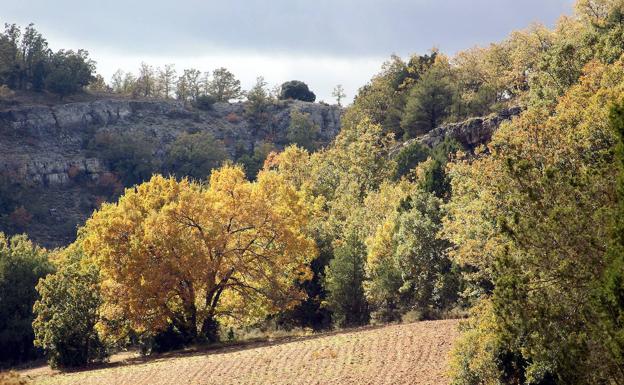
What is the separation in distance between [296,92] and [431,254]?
136063mm

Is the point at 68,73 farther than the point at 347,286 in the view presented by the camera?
Yes

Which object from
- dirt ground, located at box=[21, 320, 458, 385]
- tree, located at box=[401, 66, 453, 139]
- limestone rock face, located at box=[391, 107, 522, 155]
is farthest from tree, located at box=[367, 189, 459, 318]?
tree, located at box=[401, 66, 453, 139]

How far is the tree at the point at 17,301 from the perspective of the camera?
55.2 metres

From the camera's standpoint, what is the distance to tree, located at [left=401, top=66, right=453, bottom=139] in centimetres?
9688

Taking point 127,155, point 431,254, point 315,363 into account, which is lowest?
point 315,363

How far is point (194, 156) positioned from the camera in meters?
132

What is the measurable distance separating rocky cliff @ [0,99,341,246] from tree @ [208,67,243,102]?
196 inches

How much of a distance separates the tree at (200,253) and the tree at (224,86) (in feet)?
402

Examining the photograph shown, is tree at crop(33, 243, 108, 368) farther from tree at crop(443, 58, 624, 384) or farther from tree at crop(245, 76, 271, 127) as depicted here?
tree at crop(245, 76, 271, 127)

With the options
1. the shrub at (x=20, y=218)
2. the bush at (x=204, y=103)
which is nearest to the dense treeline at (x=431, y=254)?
the shrub at (x=20, y=218)

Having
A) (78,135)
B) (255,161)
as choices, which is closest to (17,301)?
(255,161)

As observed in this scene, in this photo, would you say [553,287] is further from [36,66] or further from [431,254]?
[36,66]

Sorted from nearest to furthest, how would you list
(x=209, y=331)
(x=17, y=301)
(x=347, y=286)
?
(x=209, y=331), (x=347, y=286), (x=17, y=301)

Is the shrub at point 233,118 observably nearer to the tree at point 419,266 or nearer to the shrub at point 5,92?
the shrub at point 5,92
